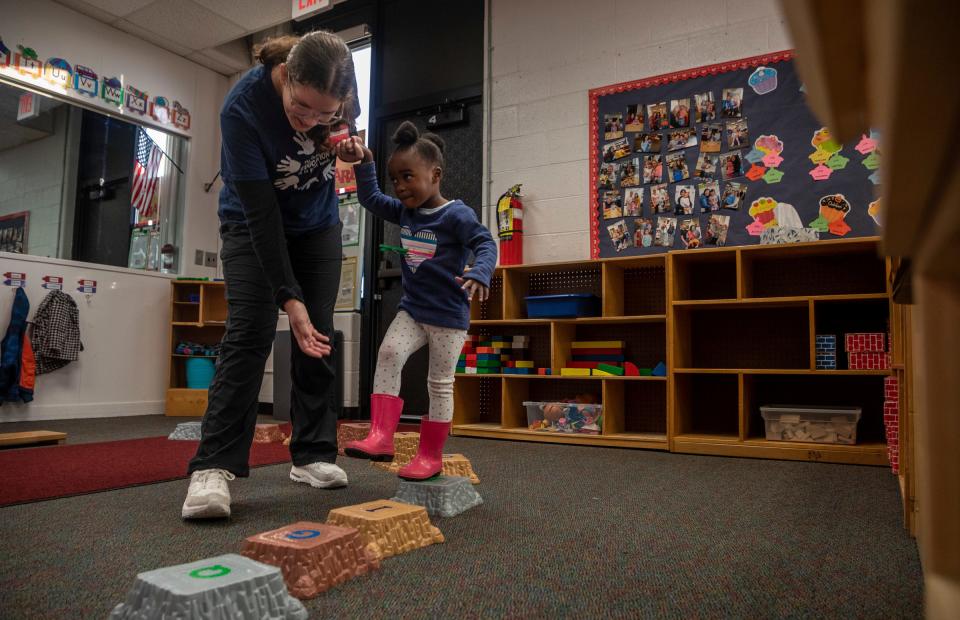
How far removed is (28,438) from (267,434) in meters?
1.03

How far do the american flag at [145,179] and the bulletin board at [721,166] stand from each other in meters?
3.53

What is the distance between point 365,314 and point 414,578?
3570 mm

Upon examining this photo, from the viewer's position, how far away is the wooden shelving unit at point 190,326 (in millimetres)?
4691

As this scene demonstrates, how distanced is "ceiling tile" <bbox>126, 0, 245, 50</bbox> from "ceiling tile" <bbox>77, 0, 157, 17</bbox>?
0.16 feet

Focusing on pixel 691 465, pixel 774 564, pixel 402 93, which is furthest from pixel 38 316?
pixel 774 564

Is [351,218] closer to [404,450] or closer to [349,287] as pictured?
[349,287]

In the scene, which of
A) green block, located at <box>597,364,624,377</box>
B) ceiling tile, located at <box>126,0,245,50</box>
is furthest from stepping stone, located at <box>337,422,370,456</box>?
ceiling tile, located at <box>126,0,245,50</box>

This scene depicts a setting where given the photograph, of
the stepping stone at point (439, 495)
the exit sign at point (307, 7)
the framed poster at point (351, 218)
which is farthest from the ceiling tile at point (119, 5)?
the stepping stone at point (439, 495)

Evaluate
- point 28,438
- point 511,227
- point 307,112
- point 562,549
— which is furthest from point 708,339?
point 28,438

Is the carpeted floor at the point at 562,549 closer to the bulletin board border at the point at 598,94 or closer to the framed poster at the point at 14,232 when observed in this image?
the bulletin board border at the point at 598,94

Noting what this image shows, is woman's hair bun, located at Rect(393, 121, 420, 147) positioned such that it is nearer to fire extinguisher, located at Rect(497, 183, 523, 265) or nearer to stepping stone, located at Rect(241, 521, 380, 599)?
stepping stone, located at Rect(241, 521, 380, 599)

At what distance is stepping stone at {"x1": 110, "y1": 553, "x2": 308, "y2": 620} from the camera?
79cm

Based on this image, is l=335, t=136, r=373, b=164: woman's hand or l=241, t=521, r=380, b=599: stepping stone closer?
l=241, t=521, r=380, b=599: stepping stone

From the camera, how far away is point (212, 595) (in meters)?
0.80
